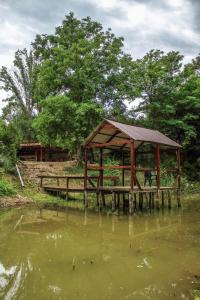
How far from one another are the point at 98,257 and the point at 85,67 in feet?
60.1

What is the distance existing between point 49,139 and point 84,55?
6.82 m

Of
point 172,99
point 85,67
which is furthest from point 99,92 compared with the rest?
point 172,99

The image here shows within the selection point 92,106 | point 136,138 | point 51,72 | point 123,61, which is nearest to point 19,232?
point 136,138

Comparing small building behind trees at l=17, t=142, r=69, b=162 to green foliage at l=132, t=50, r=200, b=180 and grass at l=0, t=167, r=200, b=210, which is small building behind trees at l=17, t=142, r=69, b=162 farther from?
grass at l=0, t=167, r=200, b=210

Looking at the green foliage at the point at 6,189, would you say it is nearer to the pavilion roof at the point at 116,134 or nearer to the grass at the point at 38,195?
the grass at the point at 38,195

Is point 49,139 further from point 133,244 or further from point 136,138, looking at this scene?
point 133,244

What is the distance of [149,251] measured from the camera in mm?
8281

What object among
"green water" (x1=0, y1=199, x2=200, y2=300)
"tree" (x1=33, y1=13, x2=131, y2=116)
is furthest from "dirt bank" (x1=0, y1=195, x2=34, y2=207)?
"tree" (x1=33, y1=13, x2=131, y2=116)

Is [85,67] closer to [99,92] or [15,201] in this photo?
[99,92]

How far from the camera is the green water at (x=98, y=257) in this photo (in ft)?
18.6

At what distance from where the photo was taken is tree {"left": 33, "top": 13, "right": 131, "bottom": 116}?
23984mm

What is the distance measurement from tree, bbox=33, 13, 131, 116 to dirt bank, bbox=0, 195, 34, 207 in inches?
408

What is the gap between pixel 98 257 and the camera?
7.72m


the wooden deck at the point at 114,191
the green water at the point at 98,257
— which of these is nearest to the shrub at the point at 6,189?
the wooden deck at the point at 114,191
